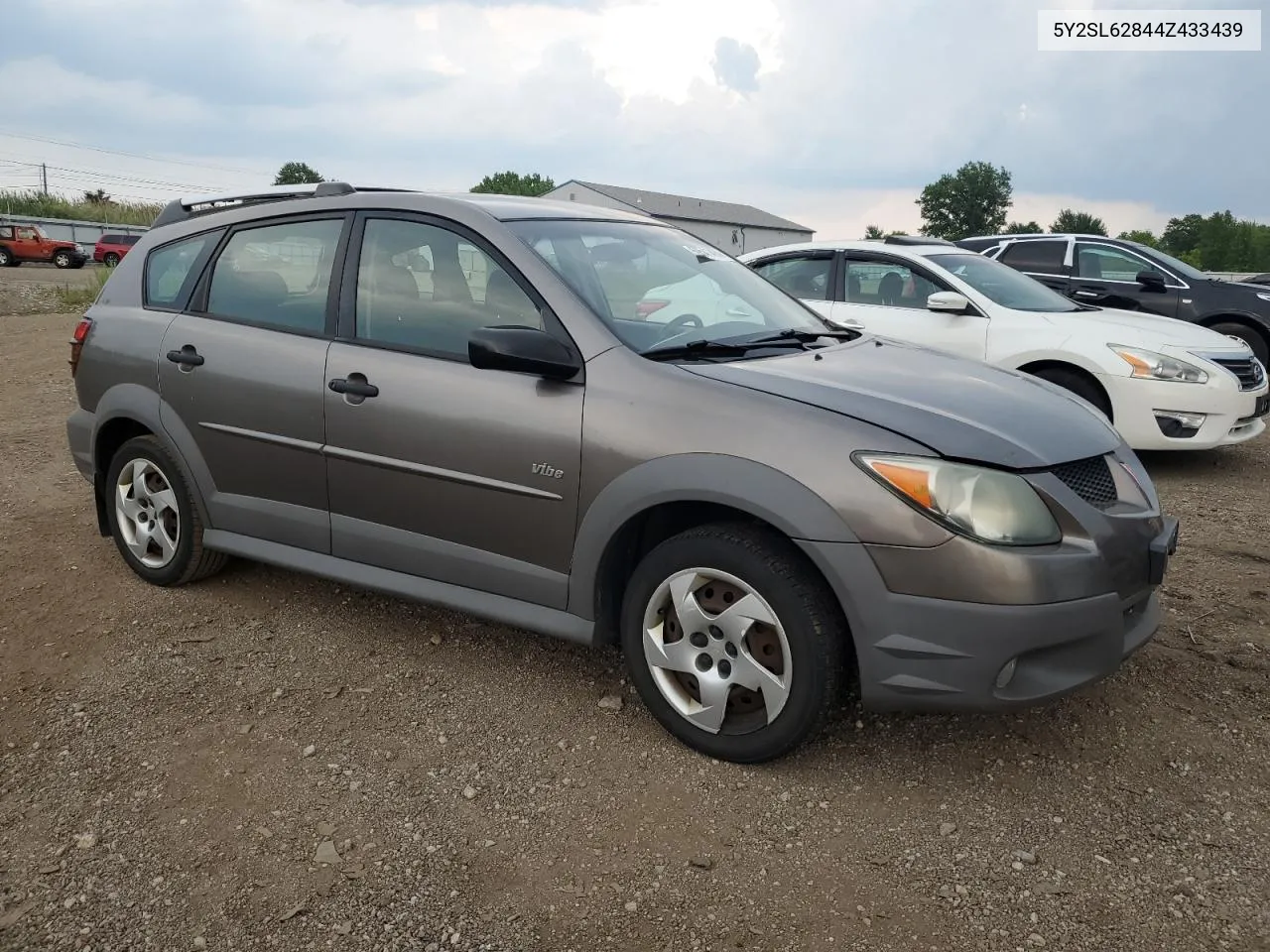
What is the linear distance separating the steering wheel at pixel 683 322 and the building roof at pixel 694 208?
191 ft

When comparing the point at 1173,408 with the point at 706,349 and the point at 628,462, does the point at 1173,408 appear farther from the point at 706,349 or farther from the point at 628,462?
the point at 628,462

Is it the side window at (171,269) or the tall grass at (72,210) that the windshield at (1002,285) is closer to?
the side window at (171,269)

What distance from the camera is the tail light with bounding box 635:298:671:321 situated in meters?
3.51

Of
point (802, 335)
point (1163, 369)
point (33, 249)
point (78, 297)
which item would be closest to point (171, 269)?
point (802, 335)

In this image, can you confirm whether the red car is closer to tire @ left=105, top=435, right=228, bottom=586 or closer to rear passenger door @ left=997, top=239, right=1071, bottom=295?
rear passenger door @ left=997, top=239, right=1071, bottom=295

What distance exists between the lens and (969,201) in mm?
93562

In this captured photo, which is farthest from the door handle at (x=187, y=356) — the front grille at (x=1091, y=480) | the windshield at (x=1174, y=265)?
the windshield at (x=1174, y=265)

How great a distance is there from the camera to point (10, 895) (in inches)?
102

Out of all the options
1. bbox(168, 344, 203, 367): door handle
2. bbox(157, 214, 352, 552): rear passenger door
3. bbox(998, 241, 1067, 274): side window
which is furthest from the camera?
bbox(998, 241, 1067, 274): side window

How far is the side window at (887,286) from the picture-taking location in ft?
24.8

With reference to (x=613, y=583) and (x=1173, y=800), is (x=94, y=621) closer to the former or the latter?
(x=613, y=583)

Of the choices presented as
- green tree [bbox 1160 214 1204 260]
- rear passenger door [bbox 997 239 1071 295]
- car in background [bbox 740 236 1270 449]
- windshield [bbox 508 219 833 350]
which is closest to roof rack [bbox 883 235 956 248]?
car in background [bbox 740 236 1270 449]

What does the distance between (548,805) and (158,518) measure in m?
2.56

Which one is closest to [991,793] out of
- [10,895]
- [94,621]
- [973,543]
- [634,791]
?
[973,543]
